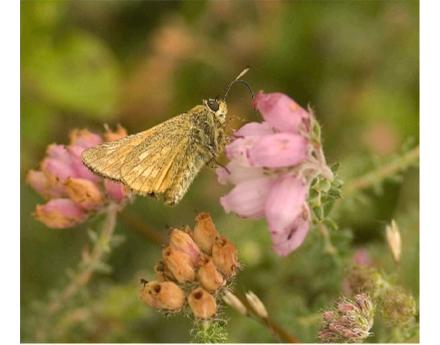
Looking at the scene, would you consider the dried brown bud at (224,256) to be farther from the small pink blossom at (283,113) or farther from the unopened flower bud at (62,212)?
the unopened flower bud at (62,212)

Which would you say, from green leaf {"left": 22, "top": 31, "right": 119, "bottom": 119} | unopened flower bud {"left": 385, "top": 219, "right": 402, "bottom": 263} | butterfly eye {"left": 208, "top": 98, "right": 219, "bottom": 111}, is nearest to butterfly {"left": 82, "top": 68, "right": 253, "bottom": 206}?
butterfly eye {"left": 208, "top": 98, "right": 219, "bottom": 111}

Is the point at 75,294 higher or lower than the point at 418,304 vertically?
higher

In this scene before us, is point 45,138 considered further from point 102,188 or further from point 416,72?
point 416,72

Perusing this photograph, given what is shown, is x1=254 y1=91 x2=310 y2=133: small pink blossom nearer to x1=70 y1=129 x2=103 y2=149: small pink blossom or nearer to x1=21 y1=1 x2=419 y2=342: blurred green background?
x1=70 y1=129 x2=103 y2=149: small pink blossom

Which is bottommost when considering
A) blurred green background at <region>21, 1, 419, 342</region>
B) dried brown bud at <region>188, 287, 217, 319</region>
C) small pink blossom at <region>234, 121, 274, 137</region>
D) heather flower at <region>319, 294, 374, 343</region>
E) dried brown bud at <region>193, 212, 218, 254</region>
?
A: heather flower at <region>319, 294, 374, 343</region>

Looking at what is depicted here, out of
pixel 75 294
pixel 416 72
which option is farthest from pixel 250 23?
pixel 75 294

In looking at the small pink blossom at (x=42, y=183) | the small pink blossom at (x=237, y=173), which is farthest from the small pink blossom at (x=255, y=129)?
the small pink blossom at (x=42, y=183)
